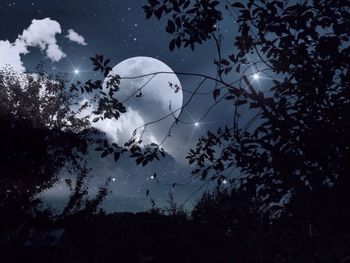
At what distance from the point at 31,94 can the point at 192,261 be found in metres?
31.4

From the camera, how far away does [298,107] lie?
14.6 ft

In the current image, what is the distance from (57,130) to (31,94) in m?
4.79

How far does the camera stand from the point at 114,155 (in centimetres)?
510

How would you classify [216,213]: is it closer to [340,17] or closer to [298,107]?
[298,107]

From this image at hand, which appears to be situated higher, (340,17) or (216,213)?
(340,17)

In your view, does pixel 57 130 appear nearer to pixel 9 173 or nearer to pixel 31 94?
pixel 31 94

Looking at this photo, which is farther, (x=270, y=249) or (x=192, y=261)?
(x=192, y=261)

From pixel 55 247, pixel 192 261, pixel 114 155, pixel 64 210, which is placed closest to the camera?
pixel 114 155

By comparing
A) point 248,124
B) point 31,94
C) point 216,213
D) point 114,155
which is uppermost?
point 31,94

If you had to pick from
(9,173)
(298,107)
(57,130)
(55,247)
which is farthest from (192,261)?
(57,130)

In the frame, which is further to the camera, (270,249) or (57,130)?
(57,130)

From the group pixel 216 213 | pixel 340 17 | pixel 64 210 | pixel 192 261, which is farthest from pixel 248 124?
pixel 64 210

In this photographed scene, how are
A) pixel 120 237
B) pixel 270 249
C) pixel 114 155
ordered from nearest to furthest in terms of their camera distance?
pixel 270 249 → pixel 114 155 → pixel 120 237

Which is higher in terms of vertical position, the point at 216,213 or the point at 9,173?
the point at 9,173
